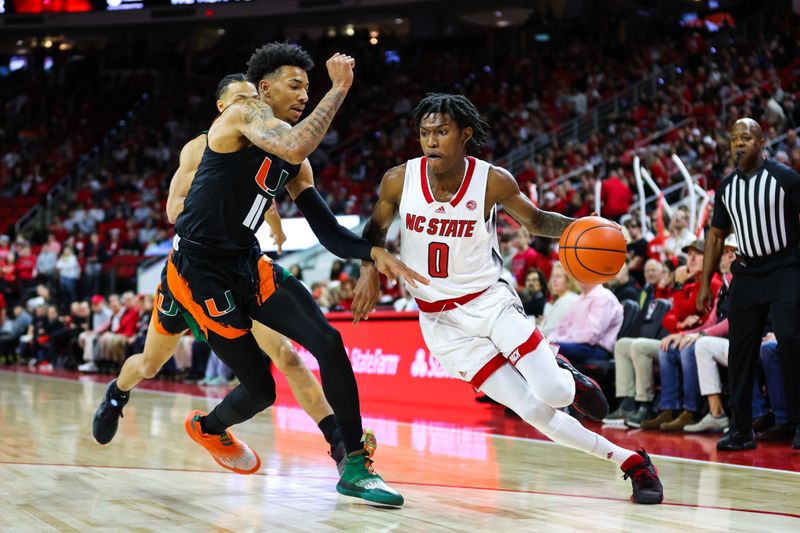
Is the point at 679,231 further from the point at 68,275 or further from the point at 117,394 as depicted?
the point at 68,275

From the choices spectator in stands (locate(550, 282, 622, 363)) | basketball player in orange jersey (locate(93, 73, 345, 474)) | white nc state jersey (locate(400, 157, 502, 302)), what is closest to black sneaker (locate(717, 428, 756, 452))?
spectator in stands (locate(550, 282, 622, 363))

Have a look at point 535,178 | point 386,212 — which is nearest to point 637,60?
point 535,178

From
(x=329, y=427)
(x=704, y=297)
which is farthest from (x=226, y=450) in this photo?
(x=704, y=297)

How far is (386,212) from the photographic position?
444 cm

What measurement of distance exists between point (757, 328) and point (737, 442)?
2.43ft

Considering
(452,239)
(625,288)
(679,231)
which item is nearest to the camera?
(452,239)

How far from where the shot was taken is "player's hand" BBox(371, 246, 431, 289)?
4.04 m

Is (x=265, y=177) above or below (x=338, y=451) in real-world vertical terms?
above

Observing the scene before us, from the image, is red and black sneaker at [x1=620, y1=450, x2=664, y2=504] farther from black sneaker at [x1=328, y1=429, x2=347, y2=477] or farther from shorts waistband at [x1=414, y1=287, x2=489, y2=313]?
black sneaker at [x1=328, y1=429, x2=347, y2=477]

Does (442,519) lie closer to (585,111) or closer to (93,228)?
(585,111)

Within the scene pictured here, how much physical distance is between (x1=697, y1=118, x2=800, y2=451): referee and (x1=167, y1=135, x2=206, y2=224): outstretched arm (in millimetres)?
3248

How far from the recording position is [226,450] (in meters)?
4.74

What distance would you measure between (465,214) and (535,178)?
12.0m

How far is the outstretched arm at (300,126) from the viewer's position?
12.7ft
